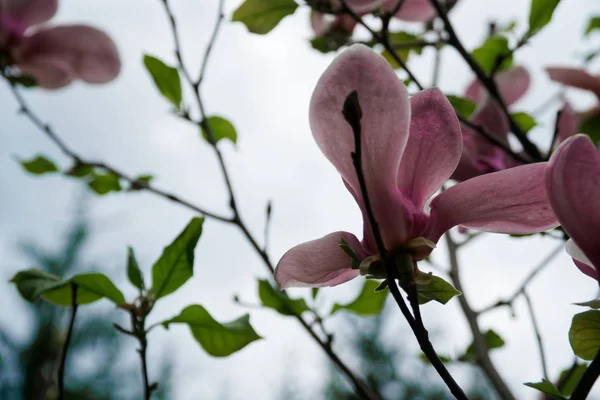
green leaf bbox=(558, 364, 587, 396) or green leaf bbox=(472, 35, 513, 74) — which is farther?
green leaf bbox=(472, 35, 513, 74)

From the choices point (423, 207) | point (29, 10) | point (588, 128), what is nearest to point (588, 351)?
point (423, 207)

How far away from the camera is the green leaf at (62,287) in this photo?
0.56 meters

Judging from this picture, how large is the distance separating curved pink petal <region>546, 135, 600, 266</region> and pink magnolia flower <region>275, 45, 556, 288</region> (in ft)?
0.16

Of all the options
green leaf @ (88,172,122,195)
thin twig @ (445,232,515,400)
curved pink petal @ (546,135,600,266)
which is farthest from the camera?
green leaf @ (88,172,122,195)

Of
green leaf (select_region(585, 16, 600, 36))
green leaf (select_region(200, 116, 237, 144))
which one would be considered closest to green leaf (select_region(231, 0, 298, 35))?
green leaf (select_region(200, 116, 237, 144))

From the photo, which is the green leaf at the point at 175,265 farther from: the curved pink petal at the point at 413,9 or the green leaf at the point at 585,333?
the curved pink petal at the point at 413,9

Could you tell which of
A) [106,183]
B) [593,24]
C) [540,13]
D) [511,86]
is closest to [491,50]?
[511,86]

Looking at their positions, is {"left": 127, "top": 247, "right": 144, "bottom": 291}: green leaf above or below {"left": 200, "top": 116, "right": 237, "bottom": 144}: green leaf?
below

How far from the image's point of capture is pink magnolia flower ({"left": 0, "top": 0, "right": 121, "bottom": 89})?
1.04 metres

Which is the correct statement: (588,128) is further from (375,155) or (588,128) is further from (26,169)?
(26,169)

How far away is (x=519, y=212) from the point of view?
0.38 m

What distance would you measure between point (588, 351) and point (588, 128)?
60 centimetres

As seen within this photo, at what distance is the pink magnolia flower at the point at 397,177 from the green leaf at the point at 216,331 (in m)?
0.24

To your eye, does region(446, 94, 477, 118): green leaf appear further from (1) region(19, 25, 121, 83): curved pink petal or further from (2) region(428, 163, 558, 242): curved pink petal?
(1) region(19, 25, 121, 83): curved pink petal
